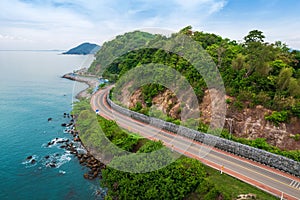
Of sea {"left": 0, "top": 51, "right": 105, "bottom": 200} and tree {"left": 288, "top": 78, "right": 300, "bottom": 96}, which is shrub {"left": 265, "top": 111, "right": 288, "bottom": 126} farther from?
sea {"left": 0, "top": 51, "right": 105, "bottom": 200}

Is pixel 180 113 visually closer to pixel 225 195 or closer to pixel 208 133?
pixel 208 133

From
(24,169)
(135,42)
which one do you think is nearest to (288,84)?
(24,169)

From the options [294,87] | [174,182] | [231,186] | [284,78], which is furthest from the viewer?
[284,78]

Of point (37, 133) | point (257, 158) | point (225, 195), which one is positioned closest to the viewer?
point (225, 195)

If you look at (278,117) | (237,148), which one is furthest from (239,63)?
(237,148)

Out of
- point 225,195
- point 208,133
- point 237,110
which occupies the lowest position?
point 225,195

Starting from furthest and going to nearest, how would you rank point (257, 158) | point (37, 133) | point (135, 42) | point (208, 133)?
point (135, 42)
point (37, 133)
point (208, 133)
point (257, 158)

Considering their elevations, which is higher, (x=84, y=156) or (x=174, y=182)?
(x=174, y=182)

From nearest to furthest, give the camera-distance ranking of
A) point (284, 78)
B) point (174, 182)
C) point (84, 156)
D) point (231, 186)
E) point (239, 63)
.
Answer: point (231, 186)
point (174, 182)
point (284, 78)
point (84, 156)
point (239, 63)

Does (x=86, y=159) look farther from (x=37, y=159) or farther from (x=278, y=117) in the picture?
(x=278, y=117)
